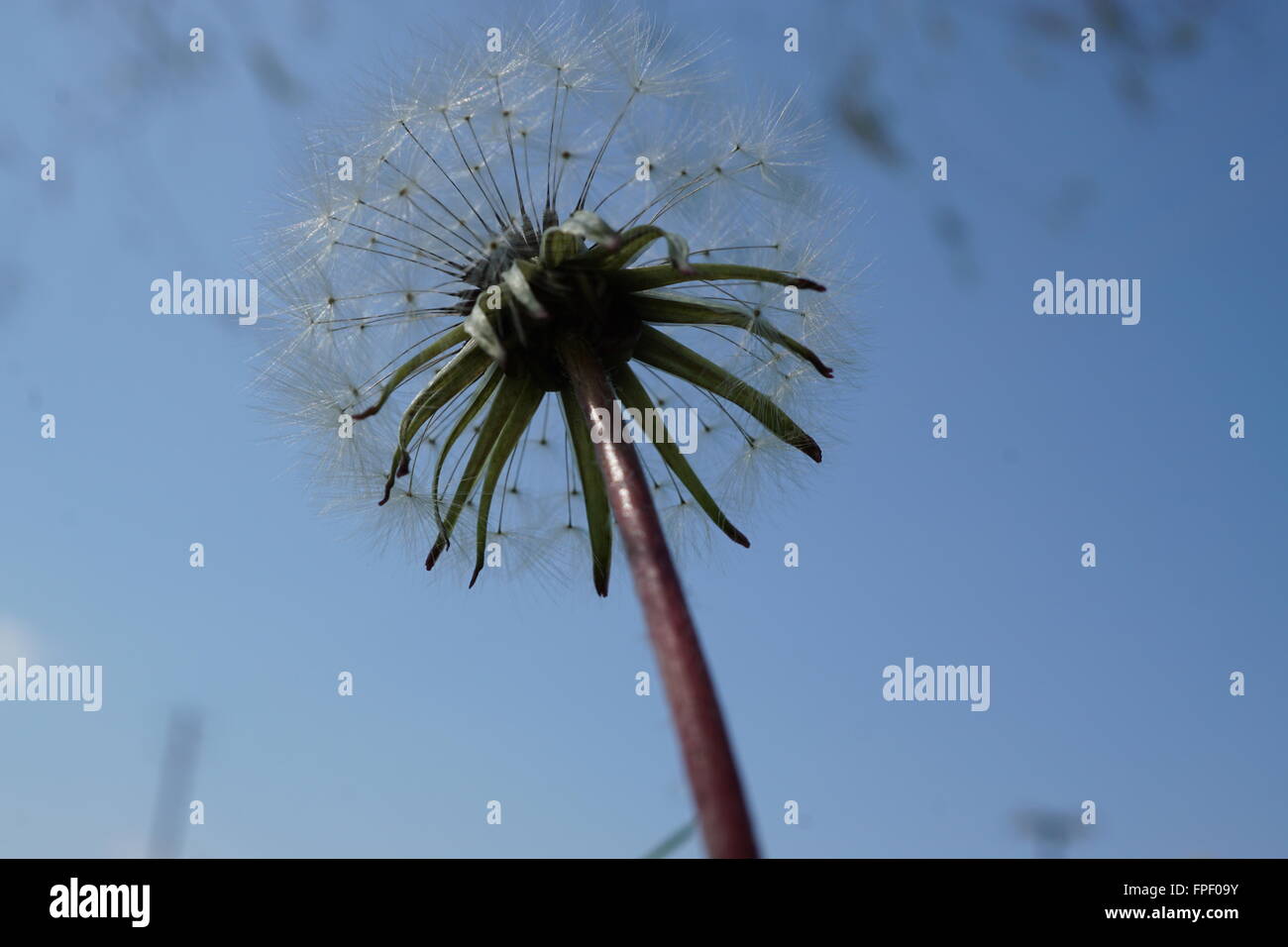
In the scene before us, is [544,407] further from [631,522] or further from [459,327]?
[631,522]

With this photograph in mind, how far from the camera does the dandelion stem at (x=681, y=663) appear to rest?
3697 mm

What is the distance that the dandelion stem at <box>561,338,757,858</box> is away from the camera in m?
3.70

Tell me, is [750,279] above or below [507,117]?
below

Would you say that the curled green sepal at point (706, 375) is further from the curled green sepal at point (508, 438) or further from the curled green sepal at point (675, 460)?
the curled green sepal at point (508, 438)

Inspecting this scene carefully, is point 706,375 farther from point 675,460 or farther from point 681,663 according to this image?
point 681,663

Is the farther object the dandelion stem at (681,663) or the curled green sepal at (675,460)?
the curled green sepal at (675,460)

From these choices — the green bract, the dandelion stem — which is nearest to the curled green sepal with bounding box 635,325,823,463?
the green bract

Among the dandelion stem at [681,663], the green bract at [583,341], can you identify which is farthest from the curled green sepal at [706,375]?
the dandelion stem at [681,663]

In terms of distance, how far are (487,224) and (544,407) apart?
100 centimetres

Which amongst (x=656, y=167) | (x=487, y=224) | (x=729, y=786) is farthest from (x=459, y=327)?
(x=729, y=786)

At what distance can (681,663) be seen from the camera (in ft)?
13.5

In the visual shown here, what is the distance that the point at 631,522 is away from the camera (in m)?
4.74
